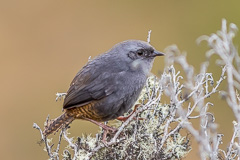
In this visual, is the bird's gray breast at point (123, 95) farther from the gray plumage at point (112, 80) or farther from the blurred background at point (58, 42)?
the blurred background at point (58, 42)

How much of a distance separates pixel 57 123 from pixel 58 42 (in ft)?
12.9

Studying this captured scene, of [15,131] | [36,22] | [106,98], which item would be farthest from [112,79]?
[36,22]

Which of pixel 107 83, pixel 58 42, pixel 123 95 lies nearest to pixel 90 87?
pixel 107 83

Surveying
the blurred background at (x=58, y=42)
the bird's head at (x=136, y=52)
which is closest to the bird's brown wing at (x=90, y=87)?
the bird's head at (x=136, y=52)

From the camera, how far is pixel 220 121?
5773mm

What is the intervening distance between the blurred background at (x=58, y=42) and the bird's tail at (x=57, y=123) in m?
2.53

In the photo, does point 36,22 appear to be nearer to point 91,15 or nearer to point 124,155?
point 91,15

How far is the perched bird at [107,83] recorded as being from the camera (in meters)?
3.25

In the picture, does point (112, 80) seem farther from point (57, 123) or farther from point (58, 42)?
point (58, 42)

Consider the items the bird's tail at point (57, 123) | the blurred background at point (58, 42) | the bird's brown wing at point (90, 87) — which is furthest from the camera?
the blurred background at point (58, 42)

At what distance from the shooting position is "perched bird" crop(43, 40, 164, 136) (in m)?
3.25

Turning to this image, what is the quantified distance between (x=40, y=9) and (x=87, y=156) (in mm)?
5223

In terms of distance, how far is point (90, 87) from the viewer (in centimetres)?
333

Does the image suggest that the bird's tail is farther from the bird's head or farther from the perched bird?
the bird's head
